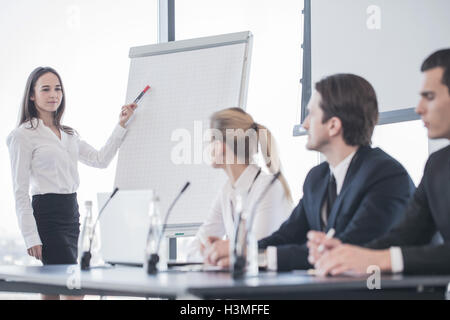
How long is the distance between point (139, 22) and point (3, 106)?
3.83 ft

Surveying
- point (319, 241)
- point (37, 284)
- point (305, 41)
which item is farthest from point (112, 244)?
point (305, 41)

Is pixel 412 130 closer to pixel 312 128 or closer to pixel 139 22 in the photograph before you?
pixel 312 128

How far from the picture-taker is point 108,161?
144 inches

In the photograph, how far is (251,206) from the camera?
2566mm

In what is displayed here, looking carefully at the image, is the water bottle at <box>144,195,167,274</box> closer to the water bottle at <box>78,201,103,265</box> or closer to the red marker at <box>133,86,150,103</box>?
the water bottle at <box>78,201,103,265</box>

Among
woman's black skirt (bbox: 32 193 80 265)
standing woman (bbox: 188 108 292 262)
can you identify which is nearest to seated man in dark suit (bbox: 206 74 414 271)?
standing woman (bbox: 188 108 292 262)

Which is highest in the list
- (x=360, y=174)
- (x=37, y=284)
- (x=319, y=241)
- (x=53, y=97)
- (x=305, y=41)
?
(x=305, y=41)

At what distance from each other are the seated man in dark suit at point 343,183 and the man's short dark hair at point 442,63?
288 mm

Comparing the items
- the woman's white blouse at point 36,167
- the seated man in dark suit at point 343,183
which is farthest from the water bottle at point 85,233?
the woman's white blouse at point 36,167

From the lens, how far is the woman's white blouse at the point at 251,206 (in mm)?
2498

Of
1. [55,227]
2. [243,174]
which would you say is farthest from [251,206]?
[55,227]

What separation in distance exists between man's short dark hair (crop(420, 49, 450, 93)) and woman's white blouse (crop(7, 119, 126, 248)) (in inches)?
87.3

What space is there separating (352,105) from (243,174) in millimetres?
731

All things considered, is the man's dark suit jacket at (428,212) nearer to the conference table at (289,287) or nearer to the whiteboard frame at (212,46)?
the conference table at (289,287)
